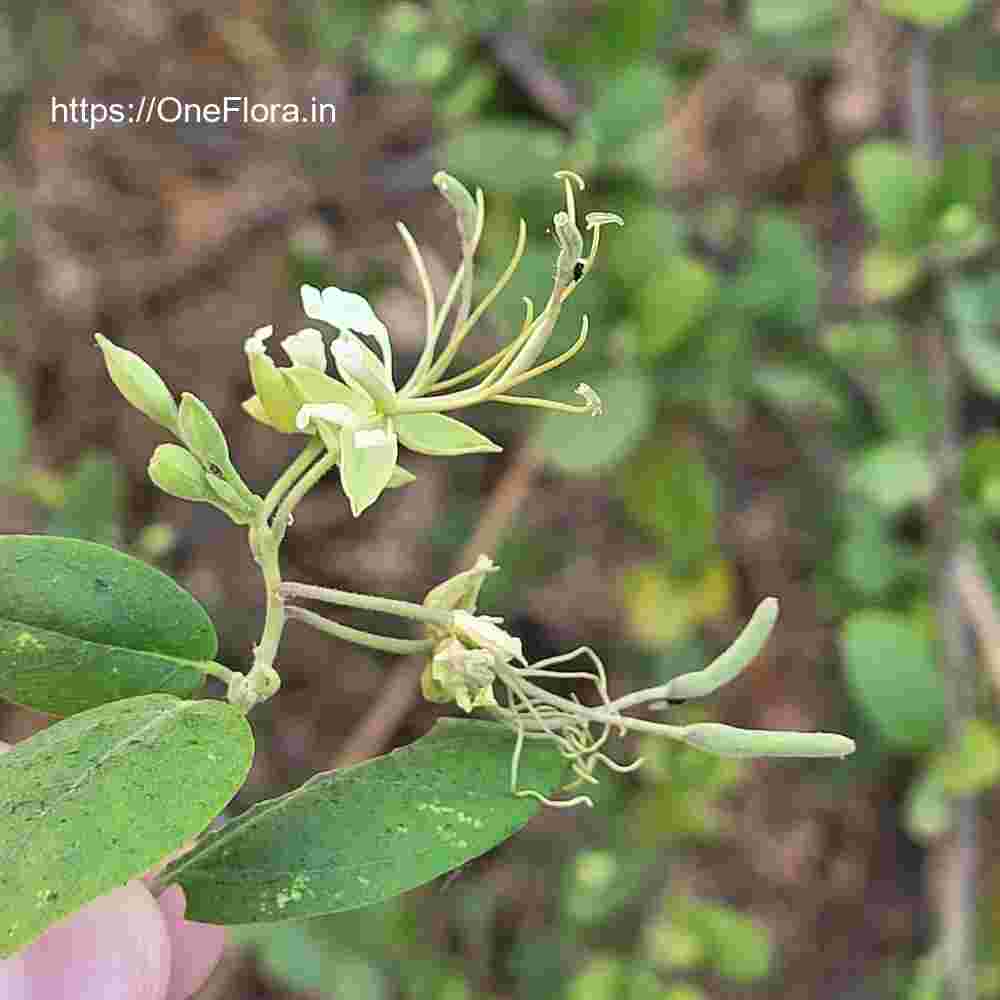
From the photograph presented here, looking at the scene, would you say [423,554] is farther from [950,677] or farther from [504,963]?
[950,677]

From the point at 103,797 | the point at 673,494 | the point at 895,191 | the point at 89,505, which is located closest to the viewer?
the point at 103,797

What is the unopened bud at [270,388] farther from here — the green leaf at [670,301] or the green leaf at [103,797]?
the green leaf at [670,301]

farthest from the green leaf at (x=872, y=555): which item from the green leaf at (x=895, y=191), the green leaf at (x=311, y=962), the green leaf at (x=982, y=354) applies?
the green leaf at (x=311, y=962)

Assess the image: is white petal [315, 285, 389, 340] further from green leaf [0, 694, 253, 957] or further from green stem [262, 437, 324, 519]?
green leaf [0, 694, 253, 957]

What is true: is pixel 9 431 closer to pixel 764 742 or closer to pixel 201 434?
pixel 201 434

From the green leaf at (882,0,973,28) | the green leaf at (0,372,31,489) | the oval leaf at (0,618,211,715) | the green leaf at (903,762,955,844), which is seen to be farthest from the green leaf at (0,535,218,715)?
the green leaf at (882,0,973,28)

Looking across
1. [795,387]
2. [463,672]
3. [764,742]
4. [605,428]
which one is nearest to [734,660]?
[764,742]
